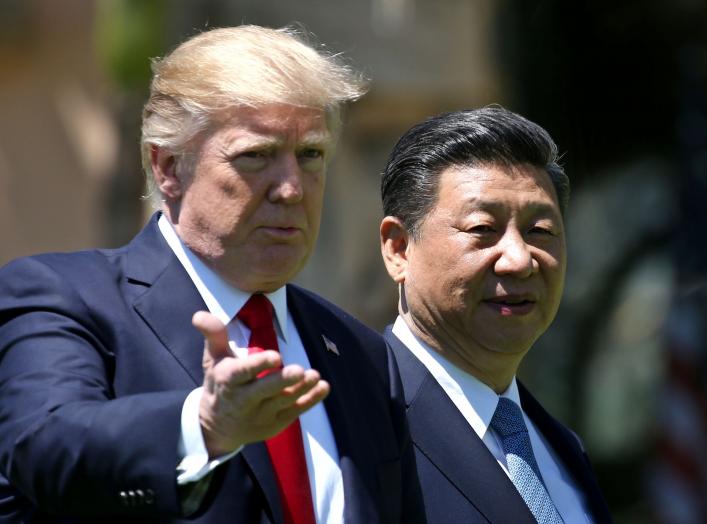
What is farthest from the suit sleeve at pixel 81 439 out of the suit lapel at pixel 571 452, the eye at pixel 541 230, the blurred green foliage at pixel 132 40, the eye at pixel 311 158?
the blurred green foliage at pixel 132 40

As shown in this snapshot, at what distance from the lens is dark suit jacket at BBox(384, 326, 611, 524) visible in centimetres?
284

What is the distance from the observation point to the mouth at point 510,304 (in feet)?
9.81

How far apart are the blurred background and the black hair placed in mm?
3523

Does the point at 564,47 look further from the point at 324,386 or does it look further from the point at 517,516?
the point at 324,386

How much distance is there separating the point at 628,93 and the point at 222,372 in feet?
21.4

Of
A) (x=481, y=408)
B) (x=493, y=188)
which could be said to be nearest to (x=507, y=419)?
(x=481, y=408)

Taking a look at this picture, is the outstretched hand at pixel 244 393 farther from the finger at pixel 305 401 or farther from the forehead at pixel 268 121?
the forehead at pixel 268 121

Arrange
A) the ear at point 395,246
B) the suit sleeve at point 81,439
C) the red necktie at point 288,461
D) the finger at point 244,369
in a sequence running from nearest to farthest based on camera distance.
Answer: the finger at point 244,369
the suit sleeve at point 81,439
the red necktie at point 288,461
the ear at point 395,246

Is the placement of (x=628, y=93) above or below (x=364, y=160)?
above

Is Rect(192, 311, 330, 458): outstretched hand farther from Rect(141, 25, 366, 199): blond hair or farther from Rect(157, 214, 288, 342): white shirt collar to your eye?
Rect(141, 25, 366, 199): blond hair

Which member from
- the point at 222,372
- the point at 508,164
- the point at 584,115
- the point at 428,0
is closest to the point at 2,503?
A: the point at 222,372

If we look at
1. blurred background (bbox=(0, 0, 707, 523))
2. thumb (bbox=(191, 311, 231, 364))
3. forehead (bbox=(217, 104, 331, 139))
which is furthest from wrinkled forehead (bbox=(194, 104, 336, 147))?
blurred background (bbox=(0, 0, 707, 523))

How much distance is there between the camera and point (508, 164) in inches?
119

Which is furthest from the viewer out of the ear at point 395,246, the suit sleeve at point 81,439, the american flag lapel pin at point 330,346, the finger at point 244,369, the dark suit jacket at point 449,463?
the ear at point 395,246
